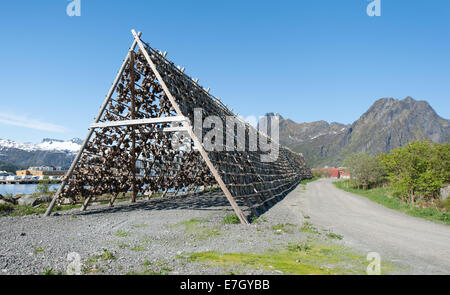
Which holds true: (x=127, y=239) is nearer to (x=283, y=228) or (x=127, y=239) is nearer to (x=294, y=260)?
(x=294, y=260)

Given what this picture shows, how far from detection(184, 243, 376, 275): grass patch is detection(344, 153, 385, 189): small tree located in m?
19.8

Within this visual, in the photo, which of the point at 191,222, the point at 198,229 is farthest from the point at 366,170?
the point at 198,229

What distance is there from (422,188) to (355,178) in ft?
44.4

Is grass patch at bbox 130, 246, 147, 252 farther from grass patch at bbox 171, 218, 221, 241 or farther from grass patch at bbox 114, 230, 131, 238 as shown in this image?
grass patch at bbox 171, 218, 221, 241

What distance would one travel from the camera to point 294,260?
4781mm

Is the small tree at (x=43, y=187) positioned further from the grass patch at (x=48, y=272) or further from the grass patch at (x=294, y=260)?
the grass patch at (x=294, y=260)

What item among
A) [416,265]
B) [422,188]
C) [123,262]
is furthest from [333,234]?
[422,188]

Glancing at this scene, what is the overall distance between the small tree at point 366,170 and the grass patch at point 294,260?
64.9 feet

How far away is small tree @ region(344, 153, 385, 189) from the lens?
22.7 metres

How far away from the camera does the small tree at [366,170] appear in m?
22.7

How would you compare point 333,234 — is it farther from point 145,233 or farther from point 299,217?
point 145,233

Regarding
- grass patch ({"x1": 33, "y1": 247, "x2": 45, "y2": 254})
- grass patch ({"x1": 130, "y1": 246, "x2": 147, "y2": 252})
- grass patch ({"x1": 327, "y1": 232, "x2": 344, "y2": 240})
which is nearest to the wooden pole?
grass patch ({"x1": 327, "y1": 232, "x2": 344, "y2": 240})

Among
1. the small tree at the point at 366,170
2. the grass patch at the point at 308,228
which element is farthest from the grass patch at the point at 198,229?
the small tree at the point at 366,170
